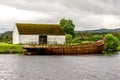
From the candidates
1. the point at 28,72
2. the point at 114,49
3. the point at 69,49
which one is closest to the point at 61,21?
the point at 114,49

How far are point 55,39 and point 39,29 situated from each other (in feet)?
21.0

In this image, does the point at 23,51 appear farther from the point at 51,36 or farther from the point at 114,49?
the point at 114,49

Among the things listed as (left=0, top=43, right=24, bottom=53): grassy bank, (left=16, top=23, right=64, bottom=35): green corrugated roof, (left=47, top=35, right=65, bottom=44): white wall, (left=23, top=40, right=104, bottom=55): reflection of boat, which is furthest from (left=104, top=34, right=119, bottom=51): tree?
(left=0, top=43, right=24, bottom=53): grassy bank

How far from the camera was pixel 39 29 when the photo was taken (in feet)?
403

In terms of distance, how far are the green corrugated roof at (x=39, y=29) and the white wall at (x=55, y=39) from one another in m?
1.21

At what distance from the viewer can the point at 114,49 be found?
132500mm

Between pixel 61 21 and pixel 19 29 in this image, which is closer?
pixel 19 29

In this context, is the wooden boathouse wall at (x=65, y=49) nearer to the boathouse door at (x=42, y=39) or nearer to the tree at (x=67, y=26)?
the boathouse door at (x=42, y=39)

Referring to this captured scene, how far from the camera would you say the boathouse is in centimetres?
11850

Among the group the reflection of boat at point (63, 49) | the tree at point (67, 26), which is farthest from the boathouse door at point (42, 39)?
the tree at point (67, 26)

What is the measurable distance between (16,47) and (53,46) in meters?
11.2

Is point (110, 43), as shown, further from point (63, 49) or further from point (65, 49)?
point (63, 49)

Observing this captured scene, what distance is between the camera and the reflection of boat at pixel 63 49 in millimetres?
106831

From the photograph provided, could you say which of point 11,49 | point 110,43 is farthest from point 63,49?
point 110,43
